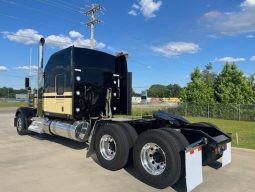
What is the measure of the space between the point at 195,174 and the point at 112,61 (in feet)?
17.8

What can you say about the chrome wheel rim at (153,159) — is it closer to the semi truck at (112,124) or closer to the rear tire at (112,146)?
the semi truck at (112,124)

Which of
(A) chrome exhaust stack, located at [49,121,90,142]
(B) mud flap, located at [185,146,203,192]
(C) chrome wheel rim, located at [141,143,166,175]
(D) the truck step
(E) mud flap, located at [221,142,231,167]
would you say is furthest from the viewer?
(D) the truck step

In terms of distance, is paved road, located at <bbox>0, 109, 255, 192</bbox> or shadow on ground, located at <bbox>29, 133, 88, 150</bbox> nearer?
paved road, located at <bbox>0, 109, 255, 192</bbox>

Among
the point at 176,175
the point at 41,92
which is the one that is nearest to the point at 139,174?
the point at 176,175

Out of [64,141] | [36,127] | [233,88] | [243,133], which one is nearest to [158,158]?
[64,141]

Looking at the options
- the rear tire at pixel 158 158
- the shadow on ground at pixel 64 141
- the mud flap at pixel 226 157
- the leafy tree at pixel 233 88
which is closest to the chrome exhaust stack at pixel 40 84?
the shadow on ground at pixel 64 141

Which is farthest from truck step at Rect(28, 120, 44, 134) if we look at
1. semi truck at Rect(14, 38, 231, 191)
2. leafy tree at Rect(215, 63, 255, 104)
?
leafy tree at Rect(215, 63, 255, 104)

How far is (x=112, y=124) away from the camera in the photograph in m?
7.81

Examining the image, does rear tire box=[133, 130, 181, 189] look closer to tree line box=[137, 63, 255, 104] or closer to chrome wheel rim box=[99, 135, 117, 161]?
chrome wheel rim box=[99, 135, 117, 161]

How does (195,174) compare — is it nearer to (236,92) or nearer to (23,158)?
(23,158)

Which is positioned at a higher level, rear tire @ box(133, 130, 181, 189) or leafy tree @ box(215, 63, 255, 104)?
leafy tree @ box(215, 63, 255, 104)

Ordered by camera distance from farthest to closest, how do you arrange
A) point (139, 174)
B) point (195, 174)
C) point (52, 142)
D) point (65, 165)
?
point (52, 142), point (65, 165), point (139, 174), point (195, 174)

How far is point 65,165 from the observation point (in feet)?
26.4

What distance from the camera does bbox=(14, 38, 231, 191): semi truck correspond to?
6.28 meters
